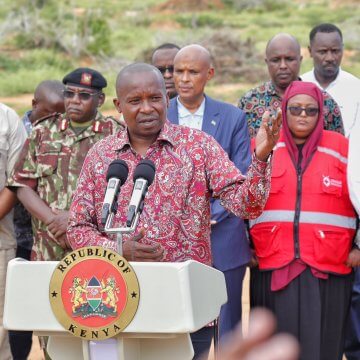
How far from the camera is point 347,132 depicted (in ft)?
21.6

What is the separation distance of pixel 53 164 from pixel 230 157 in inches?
42.5

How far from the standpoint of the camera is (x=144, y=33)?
2831 centimetres

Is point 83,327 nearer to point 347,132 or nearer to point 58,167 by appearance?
point 58,167

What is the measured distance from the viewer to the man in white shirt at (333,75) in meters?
6.79

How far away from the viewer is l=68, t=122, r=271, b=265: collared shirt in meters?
3.97

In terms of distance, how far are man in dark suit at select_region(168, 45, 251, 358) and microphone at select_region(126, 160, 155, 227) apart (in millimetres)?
2097

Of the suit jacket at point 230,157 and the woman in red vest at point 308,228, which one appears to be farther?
the suit jacket at point 230,157

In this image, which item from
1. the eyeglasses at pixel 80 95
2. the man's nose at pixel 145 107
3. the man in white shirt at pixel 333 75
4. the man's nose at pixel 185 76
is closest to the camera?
the man's nose at pixel 145 107

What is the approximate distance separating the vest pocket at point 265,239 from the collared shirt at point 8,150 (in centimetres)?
159

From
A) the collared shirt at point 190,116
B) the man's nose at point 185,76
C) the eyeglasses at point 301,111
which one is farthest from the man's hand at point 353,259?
the man's nose at point 185,76

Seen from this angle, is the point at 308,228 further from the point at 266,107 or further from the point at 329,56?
the point at 329,56

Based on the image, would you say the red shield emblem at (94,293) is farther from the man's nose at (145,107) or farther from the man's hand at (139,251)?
the man's nose at (145,107)

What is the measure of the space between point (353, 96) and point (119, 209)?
3313mm

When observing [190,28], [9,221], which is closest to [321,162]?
[9,221]
